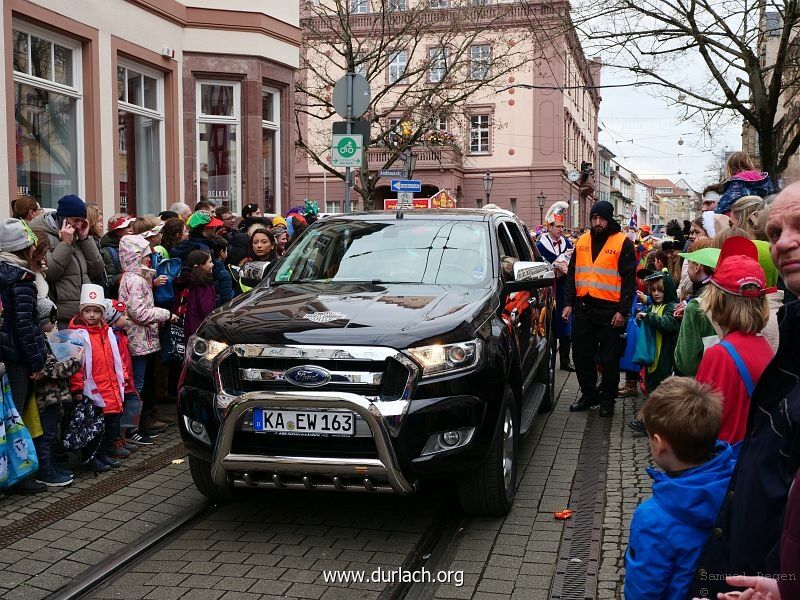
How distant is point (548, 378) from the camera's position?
848cm

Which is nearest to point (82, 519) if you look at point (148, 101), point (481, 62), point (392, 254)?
point (392, 254)

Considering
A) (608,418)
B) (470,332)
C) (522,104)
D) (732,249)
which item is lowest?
(608,418)

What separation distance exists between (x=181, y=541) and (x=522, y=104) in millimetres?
49151

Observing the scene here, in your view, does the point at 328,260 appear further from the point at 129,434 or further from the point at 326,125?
the point at 326,125

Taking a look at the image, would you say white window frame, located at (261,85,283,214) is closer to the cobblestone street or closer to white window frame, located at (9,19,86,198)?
white window frame, located at (9,19,86,198)

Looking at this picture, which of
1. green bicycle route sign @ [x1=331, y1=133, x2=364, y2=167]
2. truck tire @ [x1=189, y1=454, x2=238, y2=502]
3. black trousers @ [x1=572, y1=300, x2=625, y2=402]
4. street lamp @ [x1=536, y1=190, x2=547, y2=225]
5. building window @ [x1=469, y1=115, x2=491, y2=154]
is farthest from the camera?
building window @ [x1=469, y1=115, x2=491, y2=154]

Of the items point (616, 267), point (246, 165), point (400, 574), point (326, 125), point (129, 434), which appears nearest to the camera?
point (400, 574)

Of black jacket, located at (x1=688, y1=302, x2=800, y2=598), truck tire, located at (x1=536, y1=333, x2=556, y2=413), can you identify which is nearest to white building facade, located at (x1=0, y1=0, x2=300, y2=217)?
truck tire, located at (x1=536, y1=333, x2=556, y2=413)

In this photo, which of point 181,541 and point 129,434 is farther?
point 129,434

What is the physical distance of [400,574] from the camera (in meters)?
4.62

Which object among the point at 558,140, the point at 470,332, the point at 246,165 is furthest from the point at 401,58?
the point at 470,332

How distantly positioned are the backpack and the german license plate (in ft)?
11.1

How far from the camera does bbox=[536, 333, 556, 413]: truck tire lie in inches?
319

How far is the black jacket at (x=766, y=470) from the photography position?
6.91ft
